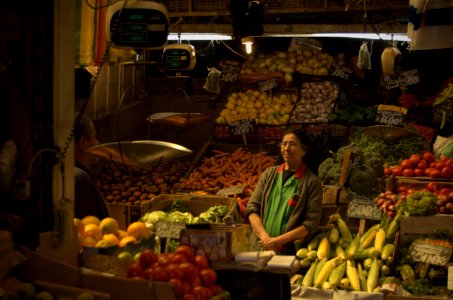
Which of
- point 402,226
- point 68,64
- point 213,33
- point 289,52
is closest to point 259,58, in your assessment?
point 289,52

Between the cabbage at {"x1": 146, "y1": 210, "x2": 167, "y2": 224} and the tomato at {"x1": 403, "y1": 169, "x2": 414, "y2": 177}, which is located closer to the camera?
the tomato at {"x1": 403, "y1": 169, "x2": 414, "y2": 177}

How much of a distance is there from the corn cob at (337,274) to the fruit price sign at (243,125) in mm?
3899

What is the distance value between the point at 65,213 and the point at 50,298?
0.51 m

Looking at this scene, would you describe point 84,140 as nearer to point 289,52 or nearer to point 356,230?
point 356,230

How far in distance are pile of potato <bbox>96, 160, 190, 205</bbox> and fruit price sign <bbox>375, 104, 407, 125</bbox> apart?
109 inches

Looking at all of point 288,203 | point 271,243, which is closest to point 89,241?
point 271,243

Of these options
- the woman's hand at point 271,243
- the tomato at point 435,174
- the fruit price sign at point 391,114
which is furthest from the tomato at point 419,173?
the fruit price sign at point 391,114

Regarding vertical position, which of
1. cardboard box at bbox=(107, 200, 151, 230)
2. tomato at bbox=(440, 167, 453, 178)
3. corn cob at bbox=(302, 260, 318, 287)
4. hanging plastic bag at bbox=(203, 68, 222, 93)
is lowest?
cardboard box at bbox=(107, 200, 151, 230)

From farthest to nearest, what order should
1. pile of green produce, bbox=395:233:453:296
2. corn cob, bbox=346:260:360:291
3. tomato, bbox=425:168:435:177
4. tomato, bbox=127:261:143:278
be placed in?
tomato, bbox=425:168:435:177 → corn cob, bbox=346:260:360:291 → pile of green produce, bbox=395:233:453:296 → tomato, bbox=127:261:143:278

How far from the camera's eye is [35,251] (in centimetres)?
418

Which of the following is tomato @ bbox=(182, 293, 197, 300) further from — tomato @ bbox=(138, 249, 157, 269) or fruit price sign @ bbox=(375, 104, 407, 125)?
fruit price sign @ bbox=(375, 104, 407, 125)

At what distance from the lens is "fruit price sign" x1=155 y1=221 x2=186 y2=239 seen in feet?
19.9

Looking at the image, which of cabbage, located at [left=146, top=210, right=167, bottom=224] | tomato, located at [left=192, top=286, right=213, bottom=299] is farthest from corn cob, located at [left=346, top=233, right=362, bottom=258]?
tomato, located at [left=192, top=286, right=213, bottom=299]

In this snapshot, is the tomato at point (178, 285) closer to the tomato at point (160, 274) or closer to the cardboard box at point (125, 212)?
the tomato at point (160, 274)
